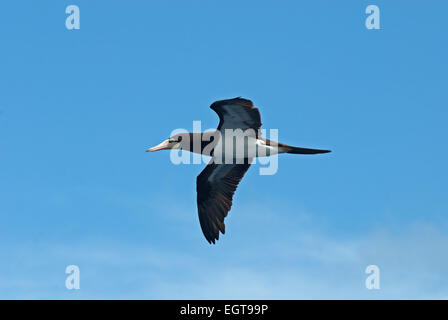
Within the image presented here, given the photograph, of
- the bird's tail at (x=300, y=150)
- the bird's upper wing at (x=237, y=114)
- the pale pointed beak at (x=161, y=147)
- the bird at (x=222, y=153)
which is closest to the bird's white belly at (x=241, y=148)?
the bird at (x=222, y=153)

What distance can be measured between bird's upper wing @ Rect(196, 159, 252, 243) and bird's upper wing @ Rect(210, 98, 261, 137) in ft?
5.97

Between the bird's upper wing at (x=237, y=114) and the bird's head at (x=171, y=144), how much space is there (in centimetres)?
167

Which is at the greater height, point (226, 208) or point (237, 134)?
point (237, 134)

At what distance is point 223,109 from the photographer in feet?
52.4

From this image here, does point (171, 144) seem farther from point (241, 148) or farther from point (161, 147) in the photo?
point (241, 148)

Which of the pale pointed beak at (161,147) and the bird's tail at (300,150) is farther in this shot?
the pale pointed beak at (161,147)

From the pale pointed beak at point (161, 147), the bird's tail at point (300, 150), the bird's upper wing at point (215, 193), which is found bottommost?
the bird's upper wing at point (215, 193)

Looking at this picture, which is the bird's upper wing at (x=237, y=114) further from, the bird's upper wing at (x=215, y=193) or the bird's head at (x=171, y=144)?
the bird's upper wing at (x=215, y=193)

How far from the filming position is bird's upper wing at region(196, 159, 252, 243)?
18.2m

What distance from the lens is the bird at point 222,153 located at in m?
16.7

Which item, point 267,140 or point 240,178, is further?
point 240,178
